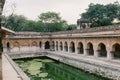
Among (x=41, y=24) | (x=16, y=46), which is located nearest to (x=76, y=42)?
(x=16, y=46)

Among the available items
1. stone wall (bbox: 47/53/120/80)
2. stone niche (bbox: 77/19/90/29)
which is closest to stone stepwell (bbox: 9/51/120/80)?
stone wall (bbox: 47/53/120/80)

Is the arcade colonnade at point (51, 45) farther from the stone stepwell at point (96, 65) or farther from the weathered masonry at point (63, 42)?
the stone stepwell at point (96, 65)

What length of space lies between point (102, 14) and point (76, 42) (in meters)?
18.6

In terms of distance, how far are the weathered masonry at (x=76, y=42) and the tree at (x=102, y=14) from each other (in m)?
11.2

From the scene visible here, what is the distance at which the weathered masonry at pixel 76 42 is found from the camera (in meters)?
21.1

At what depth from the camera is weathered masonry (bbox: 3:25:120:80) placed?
69.2 feet

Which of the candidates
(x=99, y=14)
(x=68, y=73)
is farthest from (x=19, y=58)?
(x=99, y=14)

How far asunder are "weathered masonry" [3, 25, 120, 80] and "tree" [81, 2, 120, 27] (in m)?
11.2

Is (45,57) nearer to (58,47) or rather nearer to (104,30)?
(58,47)

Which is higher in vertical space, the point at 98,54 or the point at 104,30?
the point at 104,30

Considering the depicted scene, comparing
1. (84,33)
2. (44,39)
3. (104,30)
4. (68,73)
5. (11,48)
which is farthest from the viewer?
(44,39)

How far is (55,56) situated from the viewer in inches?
1165

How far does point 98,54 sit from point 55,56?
7.98 metres

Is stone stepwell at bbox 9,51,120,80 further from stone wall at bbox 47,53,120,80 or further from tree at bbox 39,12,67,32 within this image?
tree at bbox 39,12,67,32
